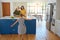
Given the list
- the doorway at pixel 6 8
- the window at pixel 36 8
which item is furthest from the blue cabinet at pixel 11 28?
the window at pixel 36 8

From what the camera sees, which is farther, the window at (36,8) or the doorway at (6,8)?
the window at (36,8)

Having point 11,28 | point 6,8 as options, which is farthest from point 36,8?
point 11,28

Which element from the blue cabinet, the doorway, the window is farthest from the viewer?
the window

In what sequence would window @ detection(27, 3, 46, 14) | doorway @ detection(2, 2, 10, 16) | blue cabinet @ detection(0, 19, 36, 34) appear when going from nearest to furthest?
blue cabinet @ detection(0, 19, 36, 34), doorway @ detection(2, 2, 10, 16), window @ detection(27, 3, 46, 14)

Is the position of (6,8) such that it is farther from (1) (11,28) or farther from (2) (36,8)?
(1) (11,28)

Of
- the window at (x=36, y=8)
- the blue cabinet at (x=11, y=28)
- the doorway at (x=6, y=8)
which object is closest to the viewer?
the blue cabinet at (x=11, y=28)

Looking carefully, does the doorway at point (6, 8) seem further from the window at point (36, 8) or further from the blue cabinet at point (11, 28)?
the blue cabinet at point (11, 28)

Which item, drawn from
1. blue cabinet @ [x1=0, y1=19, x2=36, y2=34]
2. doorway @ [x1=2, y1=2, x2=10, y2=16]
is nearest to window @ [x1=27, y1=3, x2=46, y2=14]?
doorway @ [x1=2, y1=2, x2=10, y2=16]

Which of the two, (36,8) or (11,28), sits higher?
(36,8)

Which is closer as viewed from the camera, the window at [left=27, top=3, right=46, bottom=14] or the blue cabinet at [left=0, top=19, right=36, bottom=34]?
the blue cabinet at [left=0, top=19, right=36, bottom=34]

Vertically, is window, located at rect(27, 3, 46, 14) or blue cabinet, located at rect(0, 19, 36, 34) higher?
window, located at rect(27, 3, 46, 14)

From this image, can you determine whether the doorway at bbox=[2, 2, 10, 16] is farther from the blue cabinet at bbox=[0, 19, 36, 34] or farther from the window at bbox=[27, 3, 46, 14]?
the blue cabinet at bbox=[0, 19, 36, 34]

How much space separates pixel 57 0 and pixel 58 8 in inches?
19.1

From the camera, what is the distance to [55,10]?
25.5 ft
